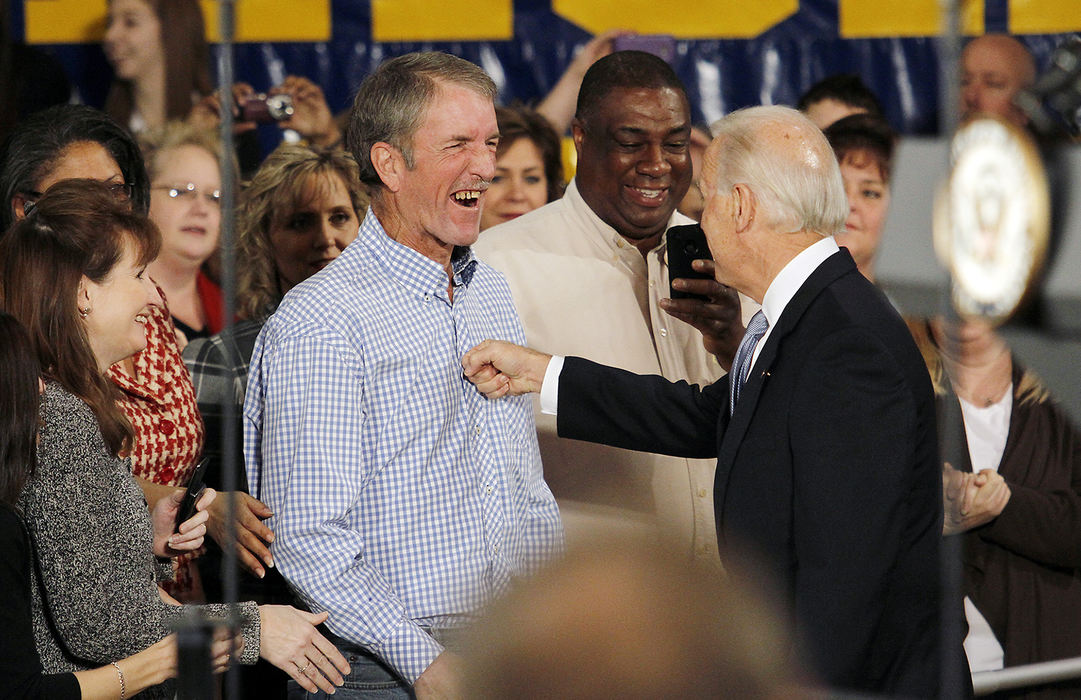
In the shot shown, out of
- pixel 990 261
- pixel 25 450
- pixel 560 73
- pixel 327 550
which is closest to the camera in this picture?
pixel 25 450

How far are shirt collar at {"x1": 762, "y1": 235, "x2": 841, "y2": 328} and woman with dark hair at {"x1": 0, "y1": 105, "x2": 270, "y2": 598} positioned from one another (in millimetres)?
1049

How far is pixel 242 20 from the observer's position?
3.67 m

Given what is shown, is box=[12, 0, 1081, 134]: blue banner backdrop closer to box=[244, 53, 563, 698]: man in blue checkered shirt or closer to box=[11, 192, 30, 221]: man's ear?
box=[11, 192, 30, 221]: man's ear

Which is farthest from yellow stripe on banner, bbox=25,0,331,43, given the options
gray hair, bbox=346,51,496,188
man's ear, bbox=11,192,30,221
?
gray hair, bbox=346,51,496,188

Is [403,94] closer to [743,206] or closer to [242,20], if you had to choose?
[743,206]

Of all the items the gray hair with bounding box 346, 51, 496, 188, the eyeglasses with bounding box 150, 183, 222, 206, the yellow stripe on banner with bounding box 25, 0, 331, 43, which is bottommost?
the eyeglasses with bounding box 150, 183, 222, 206

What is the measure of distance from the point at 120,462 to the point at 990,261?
135 cm

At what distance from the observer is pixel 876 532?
1.65 m

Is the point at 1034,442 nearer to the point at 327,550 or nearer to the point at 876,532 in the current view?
the point at 876,532

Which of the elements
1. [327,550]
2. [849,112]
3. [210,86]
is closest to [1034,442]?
[849,112]

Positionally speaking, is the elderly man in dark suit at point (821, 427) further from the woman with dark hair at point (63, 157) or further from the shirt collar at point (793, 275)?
the woman with dark hair at point (63, 157)

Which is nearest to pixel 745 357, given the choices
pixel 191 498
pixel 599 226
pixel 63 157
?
pixel 599 226

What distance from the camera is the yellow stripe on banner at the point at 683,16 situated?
11.9 ft

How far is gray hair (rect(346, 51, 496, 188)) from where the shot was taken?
1926 mm
